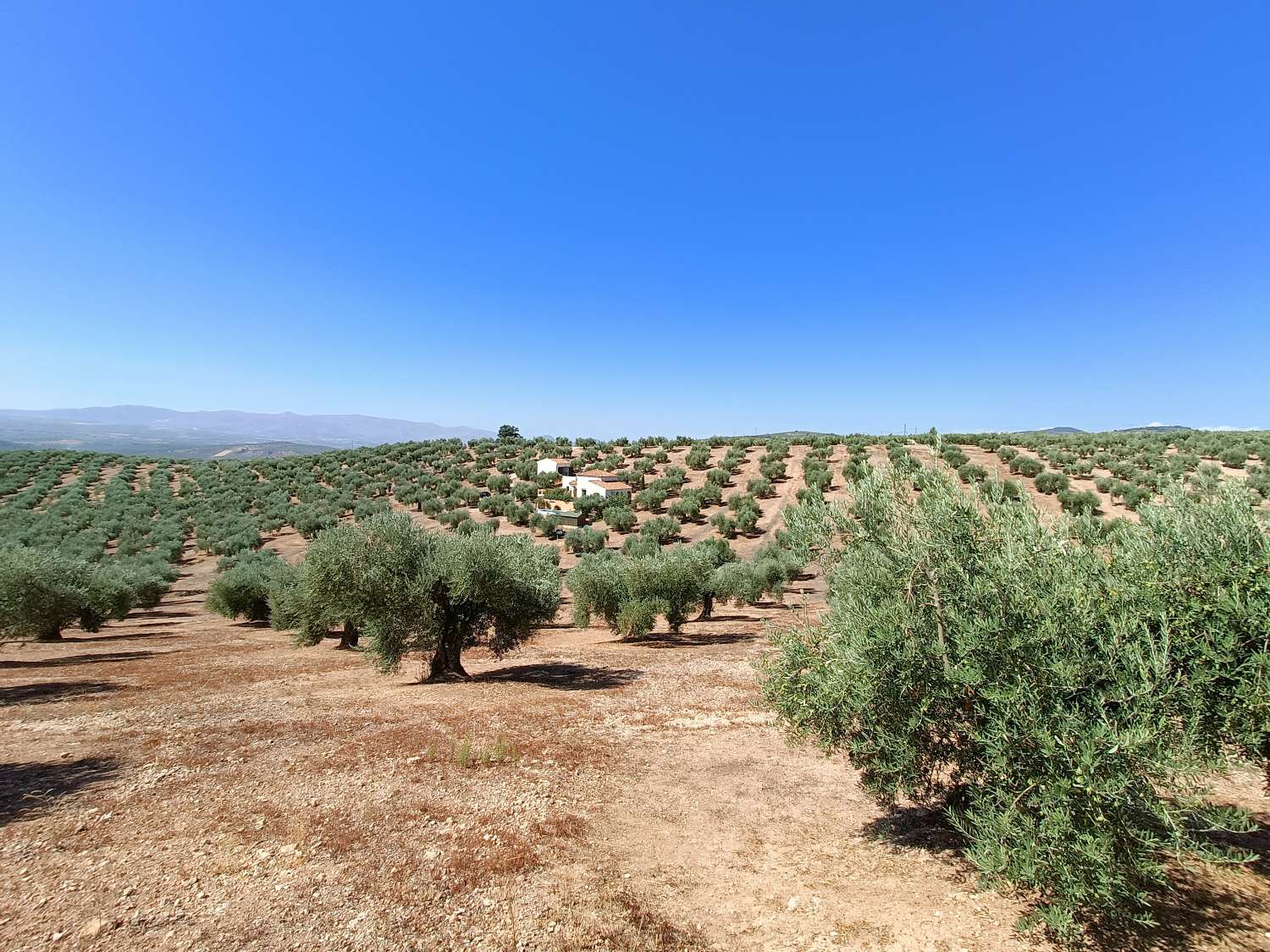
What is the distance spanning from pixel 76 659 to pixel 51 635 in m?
6.08

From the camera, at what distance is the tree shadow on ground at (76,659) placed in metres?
17.5

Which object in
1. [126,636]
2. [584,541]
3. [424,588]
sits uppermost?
[424,588]

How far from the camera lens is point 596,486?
159ft

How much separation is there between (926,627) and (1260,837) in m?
5.44

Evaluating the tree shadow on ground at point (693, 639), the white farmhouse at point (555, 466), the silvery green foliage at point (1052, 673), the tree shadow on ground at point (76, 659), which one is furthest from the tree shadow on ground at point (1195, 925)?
the white farmhouse at point (555, 466)

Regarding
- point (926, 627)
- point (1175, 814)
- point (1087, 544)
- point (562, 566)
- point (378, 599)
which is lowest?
point (562, 566)

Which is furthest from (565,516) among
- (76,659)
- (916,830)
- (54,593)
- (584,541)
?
(916,830)

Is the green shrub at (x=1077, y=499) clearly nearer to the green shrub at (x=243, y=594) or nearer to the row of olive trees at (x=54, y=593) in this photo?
the green shrub at (x=243, y=594)

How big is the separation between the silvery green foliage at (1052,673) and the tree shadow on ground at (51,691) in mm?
17108

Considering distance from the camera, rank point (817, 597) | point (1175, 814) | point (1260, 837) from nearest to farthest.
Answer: point (1175, 814)
point (1260, 837)
point (817, 597)

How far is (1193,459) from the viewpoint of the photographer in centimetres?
3947

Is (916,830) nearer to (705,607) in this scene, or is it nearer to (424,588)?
(424,588)

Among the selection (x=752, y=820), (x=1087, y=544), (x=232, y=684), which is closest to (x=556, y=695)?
(x=752, y=820)

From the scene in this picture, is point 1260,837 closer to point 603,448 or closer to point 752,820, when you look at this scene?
point 752,820
